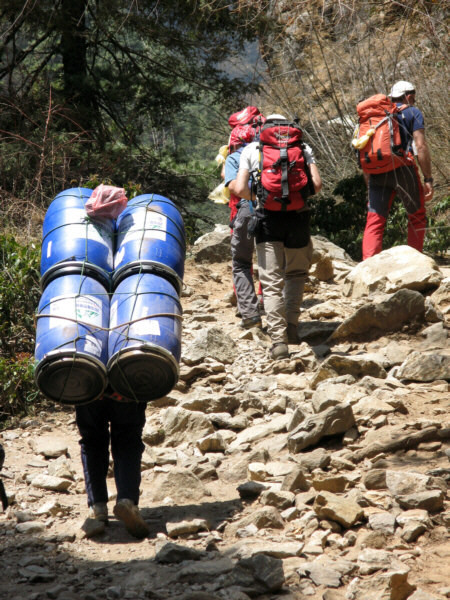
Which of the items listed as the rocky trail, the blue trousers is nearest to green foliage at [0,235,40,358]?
the rocky trail

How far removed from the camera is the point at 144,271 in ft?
12.3

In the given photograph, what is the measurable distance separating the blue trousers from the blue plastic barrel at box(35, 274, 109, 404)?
0.85ft

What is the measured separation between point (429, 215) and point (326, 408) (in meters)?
6.11

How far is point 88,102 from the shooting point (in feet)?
36.5

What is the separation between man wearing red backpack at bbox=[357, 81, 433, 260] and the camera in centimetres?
665

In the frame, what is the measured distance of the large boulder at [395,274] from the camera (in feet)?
22.3

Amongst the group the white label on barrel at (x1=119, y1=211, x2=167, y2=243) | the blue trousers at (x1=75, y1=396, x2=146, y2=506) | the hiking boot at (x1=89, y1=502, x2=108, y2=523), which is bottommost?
the hiking boot at (x1=89, y1=502, x2=108, y2=523)

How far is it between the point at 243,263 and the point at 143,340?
11.2ft

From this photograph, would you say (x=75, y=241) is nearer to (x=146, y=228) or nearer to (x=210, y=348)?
(x=146, y=228)

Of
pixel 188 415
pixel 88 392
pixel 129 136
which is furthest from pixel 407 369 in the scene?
pixel 129 136

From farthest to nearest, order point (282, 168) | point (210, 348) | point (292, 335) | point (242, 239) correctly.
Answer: point (242, 239)
point (292, 335)
point (210, 348)
point (282, 168)

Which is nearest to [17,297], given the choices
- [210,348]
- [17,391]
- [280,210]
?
Result: [17,391]

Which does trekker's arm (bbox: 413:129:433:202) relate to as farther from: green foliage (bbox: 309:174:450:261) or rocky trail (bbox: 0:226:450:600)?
green foliage (bbox: 309:174:450:261)

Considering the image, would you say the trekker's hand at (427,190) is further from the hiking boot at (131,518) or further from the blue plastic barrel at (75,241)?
the hiking boot at (131,518)
